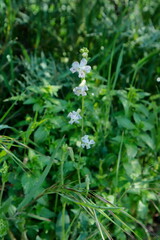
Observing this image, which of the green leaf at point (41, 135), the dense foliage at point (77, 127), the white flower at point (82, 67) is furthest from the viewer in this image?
the green leaf at point (41, 135)

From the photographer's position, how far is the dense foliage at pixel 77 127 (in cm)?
152

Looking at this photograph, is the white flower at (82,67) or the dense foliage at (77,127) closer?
the white flower at (82,67)

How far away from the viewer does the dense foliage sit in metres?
1.52

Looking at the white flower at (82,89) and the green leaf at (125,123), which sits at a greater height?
the white flower at (82,89)

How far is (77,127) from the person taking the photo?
1.82 m

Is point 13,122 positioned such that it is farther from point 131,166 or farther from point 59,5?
point 59,5

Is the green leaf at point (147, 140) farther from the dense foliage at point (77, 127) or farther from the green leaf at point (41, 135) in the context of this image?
the green leaf at point (41, 135)

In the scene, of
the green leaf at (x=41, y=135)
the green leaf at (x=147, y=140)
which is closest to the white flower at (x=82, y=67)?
the green leaf at (x=41, y=135)

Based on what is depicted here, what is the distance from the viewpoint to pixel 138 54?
2621mm

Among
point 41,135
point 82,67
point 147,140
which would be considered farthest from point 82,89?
point 147,140

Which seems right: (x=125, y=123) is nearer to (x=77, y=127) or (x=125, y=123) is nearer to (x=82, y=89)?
(x=77, y=127)

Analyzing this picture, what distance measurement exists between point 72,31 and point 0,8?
572 millimetres

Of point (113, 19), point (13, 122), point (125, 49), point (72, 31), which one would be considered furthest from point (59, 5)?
point (13, 122)

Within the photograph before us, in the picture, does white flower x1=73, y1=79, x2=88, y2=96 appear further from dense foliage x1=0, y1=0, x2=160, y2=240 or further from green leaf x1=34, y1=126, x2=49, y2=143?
green leaf x1=34, y1=126, x2=49, y2=143
